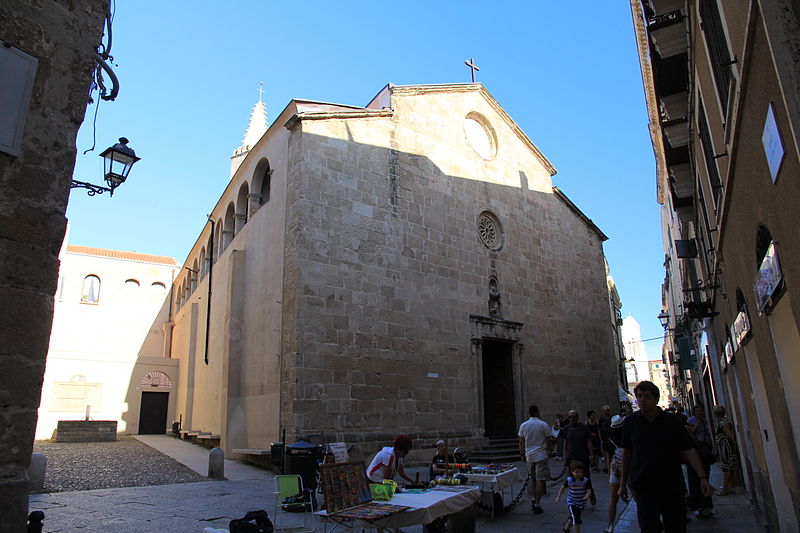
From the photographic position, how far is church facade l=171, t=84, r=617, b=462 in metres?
12.0

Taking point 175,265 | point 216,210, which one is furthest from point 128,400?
point 216,210

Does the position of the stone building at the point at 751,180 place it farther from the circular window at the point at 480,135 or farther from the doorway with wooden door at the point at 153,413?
the doorway with wooden door at the point at 153,413

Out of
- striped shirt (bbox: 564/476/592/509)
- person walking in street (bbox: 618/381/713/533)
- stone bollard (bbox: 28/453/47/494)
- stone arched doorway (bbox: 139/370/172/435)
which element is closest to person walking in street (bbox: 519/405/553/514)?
striped shirt (bbox: 564/476/592/509)

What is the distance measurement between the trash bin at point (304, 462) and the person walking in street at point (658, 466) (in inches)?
236

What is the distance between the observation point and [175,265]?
3256cm

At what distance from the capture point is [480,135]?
18.0 meters

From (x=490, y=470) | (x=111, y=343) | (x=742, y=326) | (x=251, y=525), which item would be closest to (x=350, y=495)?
(x=251, y=525)

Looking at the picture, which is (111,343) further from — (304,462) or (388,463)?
(388,463)

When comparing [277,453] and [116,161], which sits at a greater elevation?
[116,161]

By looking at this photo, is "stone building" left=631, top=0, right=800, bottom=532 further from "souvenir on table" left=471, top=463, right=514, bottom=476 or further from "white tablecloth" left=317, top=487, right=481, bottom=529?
"souvenir on table" left=471, top=463, right=514, bottom=476

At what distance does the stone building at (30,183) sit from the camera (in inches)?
126

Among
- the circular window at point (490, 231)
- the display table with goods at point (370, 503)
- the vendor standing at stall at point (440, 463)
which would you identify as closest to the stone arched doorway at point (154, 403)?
the circular window at point (490, 231)

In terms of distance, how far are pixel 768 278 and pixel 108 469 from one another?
1317 centimetres

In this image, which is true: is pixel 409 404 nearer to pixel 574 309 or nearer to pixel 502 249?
pixel 502 249
